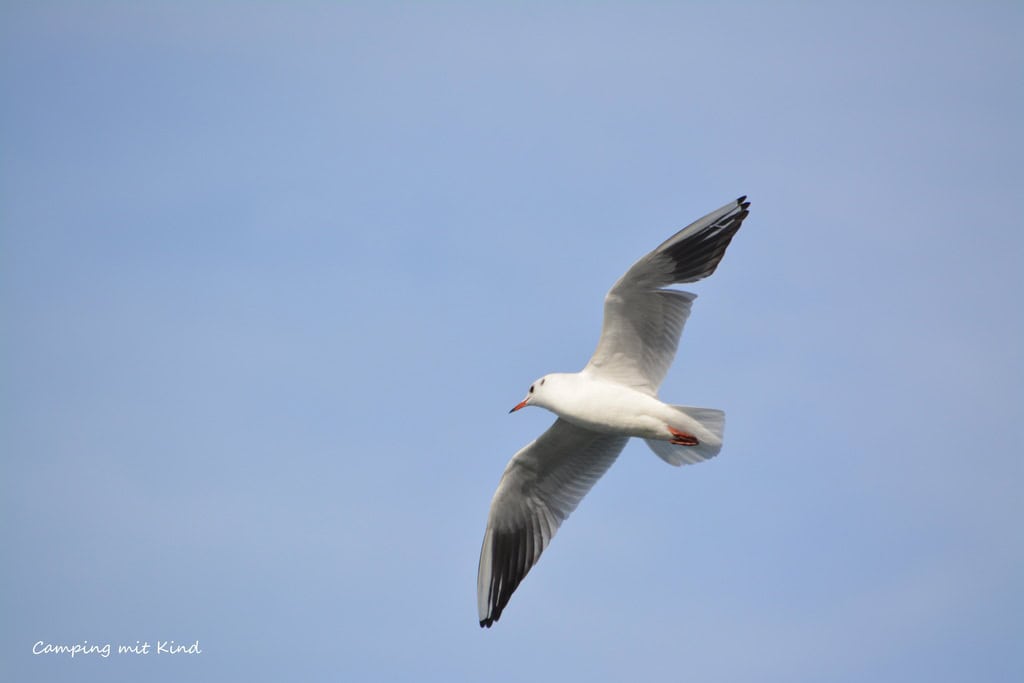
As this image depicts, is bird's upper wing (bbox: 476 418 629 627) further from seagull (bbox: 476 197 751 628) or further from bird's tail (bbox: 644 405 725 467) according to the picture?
bird's tail (bbox: 644 405 725 467)

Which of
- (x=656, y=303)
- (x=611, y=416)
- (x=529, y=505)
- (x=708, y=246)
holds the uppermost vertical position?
(x=708, y=246)

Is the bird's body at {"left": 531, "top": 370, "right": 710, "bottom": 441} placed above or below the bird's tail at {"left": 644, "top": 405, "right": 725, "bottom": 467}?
above

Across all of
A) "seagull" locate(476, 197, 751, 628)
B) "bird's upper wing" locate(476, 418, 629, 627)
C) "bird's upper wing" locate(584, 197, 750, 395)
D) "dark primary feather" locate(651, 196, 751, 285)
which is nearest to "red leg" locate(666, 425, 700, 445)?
"seagull" locate(476, 197, 751, 628)

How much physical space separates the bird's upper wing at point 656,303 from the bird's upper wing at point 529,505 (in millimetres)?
1023

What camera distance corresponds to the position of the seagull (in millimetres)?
11414

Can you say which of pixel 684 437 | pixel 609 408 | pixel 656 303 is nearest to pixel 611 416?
pixel 609 408

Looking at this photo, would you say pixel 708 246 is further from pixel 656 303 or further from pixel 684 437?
pixel 684 437

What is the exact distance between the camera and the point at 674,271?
1144 cm

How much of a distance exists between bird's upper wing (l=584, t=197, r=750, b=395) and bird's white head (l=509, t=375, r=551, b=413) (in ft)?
1.38

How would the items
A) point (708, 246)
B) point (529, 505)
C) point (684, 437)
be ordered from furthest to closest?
point (529, 505)
point (684, 437)
point (708, 246)

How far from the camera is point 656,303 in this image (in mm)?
11570

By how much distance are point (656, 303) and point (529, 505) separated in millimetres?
2565

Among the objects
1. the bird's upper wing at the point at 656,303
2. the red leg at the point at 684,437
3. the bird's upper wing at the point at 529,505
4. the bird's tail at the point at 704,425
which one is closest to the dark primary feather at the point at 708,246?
the bird's upper wing at the point at 656,303

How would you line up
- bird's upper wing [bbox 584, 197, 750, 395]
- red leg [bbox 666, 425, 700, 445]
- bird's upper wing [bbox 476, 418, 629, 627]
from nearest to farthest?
bird's upper wing [bbox 584, 197, 750, 395]
red leg [bbox 666, 425, 700, 445]
bird's upper wing [bbox 476, 418, 629, 627]
